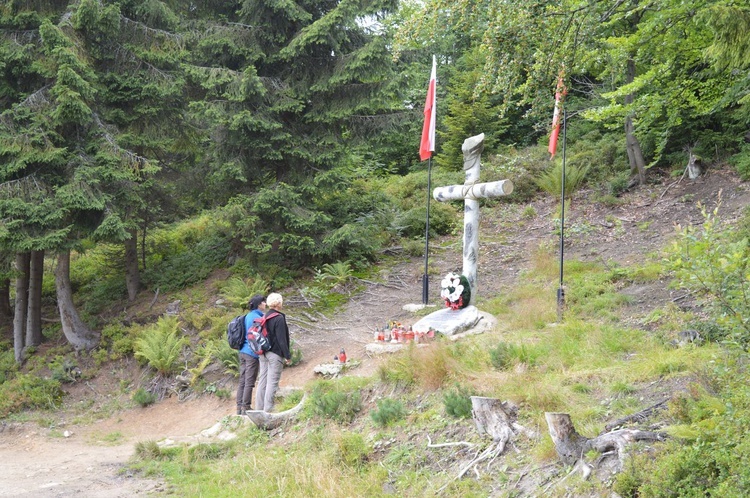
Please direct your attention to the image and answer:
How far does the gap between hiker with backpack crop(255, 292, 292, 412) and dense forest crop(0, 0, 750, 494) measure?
4798mm

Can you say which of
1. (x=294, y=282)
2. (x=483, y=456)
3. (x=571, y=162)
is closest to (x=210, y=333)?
(x=294, y=282)

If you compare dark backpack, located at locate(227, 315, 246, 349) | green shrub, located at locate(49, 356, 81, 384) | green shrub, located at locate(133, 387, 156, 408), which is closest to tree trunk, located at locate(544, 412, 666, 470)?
dark backpack, located at locate(227, 315, 246, 349)

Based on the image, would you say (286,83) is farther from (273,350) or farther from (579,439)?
(579,439)

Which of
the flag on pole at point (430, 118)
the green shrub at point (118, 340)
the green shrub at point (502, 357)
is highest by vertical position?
the flag on pole at point (430, 118)

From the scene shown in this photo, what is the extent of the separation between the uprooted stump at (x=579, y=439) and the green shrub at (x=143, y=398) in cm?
852

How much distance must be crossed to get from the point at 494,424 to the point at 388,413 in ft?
4.84

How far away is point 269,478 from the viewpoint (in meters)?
6.35

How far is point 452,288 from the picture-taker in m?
11.0

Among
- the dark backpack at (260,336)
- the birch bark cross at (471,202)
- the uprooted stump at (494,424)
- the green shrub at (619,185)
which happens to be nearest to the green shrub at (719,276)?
the uprooted stump at (494,424)

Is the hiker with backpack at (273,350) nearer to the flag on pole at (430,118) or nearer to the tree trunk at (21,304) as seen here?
the flag on pole at (430,118)

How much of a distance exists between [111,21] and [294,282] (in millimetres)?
6448

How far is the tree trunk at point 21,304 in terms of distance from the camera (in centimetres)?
1390

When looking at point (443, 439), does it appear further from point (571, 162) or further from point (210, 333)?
point (571, 162)

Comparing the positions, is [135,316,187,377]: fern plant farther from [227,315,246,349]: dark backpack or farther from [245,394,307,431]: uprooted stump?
[245,394,307,431]: uprooted stump
